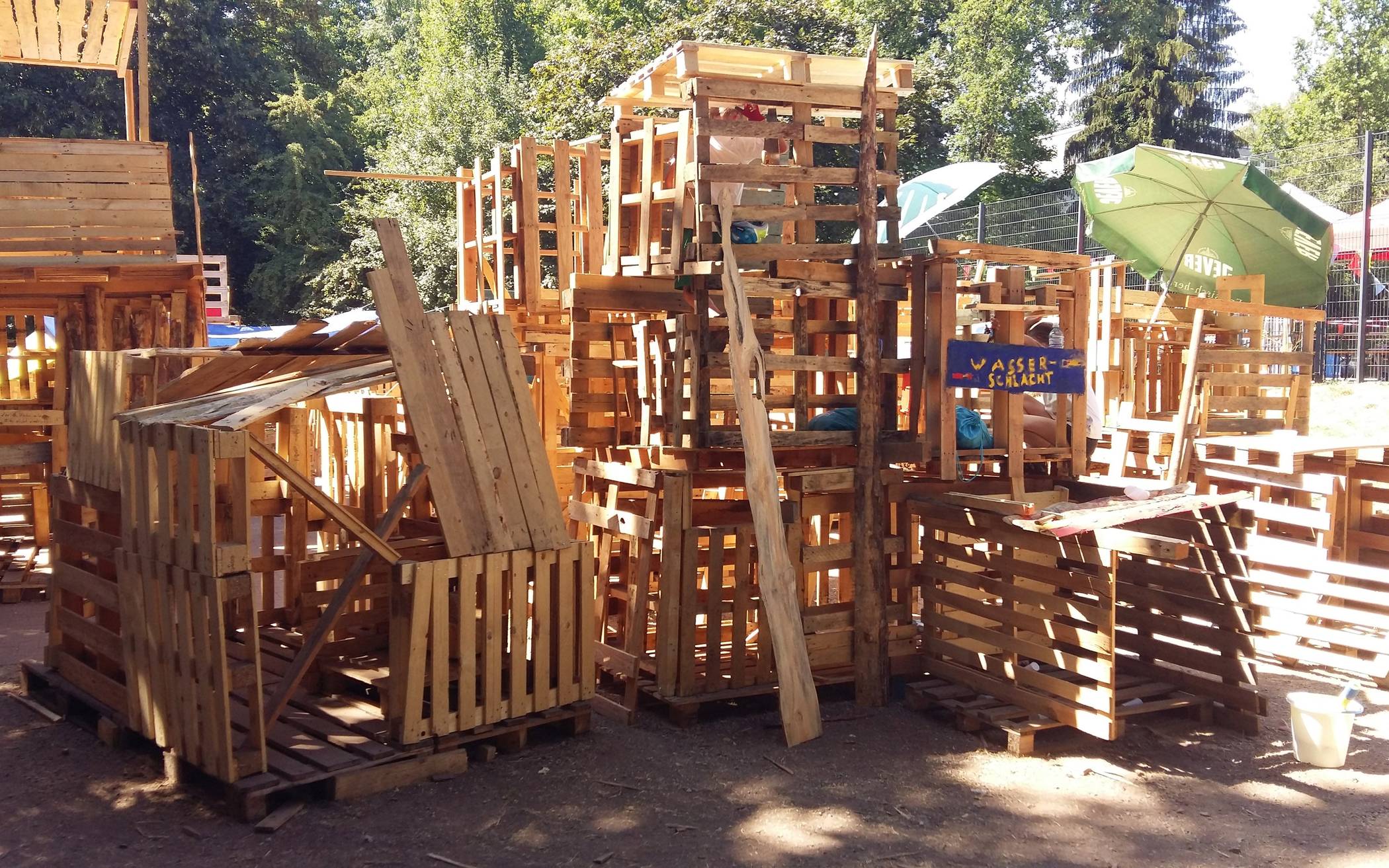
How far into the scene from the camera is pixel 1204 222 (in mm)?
10539

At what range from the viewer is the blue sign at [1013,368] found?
7266 mm

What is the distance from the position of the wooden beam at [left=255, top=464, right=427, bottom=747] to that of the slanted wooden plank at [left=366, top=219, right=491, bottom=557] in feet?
0.51

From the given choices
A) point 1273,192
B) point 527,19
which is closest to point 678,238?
point 1273,192

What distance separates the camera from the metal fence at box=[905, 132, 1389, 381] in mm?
15438

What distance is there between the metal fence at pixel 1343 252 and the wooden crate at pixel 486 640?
395 inches

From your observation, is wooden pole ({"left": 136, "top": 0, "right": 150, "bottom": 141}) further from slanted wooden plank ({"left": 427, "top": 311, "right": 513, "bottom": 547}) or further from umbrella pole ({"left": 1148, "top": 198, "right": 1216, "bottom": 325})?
umbrella pole ({"left": 1148, "top": 198, "right": 1216, "bottom": 325})

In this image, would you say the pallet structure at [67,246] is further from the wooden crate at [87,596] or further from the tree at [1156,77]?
the tree at [1156,77]

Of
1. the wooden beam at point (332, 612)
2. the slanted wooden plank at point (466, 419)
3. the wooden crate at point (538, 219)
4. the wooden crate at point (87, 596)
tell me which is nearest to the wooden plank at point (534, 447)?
the slanted wooden plank at point (466, 419)

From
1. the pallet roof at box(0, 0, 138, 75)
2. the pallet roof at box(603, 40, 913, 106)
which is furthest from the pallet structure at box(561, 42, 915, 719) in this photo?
the pallet roof at box(0, 0, 138, 75)

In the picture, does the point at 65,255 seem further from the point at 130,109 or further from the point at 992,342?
the point at 992,342

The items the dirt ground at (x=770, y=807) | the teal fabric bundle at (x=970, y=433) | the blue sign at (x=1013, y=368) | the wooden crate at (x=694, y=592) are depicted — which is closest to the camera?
the dirt ground at (x=770, y=807)

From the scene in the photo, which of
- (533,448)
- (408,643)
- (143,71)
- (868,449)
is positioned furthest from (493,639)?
(143,71)

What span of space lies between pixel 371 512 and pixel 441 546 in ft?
2.85

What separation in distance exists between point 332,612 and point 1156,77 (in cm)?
4586
